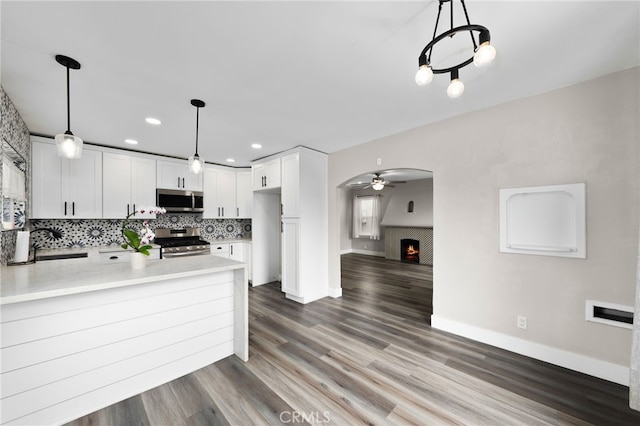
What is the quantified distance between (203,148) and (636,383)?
17.1 feet

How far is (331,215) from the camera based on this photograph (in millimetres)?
4512

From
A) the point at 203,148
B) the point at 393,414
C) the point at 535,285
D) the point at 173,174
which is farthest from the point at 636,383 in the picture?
the point at 173,174

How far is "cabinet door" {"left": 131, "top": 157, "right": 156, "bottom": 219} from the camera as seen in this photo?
4188 millimetres

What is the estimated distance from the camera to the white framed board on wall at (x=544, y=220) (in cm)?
222

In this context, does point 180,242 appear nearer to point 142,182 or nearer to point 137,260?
point 142,182

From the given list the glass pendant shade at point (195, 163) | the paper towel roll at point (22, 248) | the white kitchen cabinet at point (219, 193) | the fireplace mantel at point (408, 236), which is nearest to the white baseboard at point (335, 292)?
the white kitchen cabinet at point (219, 193)

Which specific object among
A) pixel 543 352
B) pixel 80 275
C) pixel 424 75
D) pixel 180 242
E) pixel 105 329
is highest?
pixel 424 75

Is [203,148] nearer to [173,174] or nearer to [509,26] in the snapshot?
[173,174]

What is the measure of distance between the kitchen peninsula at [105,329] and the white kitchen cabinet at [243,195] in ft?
10.2

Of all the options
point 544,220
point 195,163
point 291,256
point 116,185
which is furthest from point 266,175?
point 544,220

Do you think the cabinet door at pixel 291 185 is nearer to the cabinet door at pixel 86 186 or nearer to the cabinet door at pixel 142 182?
the cabinet door at pixel 142 182

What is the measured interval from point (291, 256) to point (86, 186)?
134 inches

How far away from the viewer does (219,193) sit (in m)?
5.27

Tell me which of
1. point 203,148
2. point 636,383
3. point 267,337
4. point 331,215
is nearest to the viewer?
point 636,383
